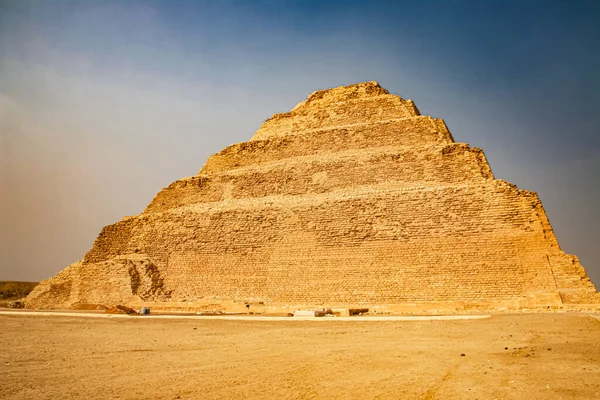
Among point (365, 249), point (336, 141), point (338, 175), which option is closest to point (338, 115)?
point (336, 141)

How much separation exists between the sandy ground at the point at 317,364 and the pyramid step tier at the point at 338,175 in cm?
1058

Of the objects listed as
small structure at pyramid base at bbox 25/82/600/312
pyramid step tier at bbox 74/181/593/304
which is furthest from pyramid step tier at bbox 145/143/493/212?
pyramid step tier at bbox 74/181/593/304

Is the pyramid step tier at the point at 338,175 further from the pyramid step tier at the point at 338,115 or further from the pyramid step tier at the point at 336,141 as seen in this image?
the pyramid step tier at the point at 338,115

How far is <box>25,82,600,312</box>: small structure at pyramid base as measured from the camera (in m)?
16.9

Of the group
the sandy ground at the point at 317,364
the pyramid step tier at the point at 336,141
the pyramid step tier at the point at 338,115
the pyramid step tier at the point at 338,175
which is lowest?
the sandy ground at the point at 317,364

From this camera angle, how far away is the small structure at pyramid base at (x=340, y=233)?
1689cm

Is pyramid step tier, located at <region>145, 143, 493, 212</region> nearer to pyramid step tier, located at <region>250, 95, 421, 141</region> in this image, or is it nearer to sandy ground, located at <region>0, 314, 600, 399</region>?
pyramid step tier, located at <region>250, 95, 421, 141</region>

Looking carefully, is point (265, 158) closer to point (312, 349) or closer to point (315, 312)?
point (315, 312)

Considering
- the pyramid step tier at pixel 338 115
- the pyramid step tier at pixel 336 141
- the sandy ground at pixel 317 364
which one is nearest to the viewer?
the sandy ground at pixel 317 364

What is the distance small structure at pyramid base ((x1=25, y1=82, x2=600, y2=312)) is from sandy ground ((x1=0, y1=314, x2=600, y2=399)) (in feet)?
21.6

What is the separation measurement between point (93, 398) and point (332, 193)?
695 inches

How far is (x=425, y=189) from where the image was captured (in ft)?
64.2

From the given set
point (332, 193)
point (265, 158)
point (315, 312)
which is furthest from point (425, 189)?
point (265, 158)

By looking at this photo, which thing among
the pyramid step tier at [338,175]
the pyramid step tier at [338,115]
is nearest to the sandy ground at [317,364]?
the pyramid step tier at [338,175]
